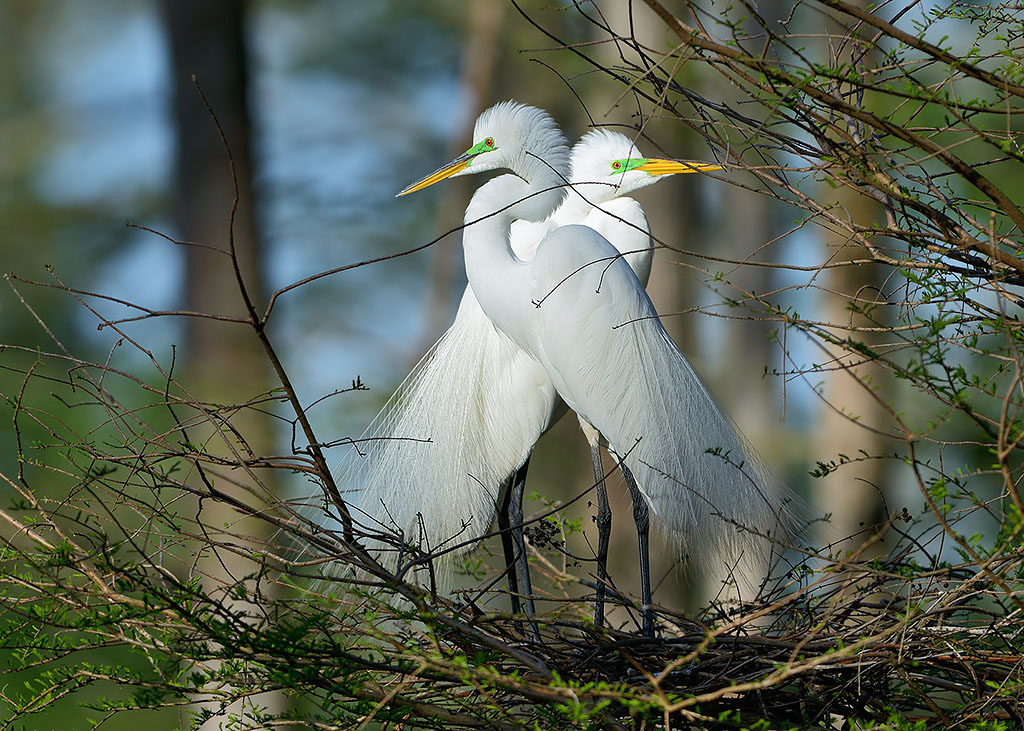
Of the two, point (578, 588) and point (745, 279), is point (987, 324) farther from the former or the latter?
point (745, 279)

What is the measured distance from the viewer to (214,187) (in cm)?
446

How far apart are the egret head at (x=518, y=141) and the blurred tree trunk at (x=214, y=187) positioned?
191cm

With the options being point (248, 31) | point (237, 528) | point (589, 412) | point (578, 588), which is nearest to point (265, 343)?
point (589, 412)

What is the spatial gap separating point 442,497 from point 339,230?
682 cm

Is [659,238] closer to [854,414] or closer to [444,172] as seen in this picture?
[854,414]

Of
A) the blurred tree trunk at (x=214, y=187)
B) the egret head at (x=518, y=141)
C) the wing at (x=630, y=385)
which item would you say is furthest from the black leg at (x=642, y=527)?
the blurred tree trunk at (x=214, y=187)

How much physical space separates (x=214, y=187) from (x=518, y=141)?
7.75 feet

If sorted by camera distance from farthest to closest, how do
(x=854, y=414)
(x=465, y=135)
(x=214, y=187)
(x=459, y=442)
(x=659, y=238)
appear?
(x=465, y=135) < (x=854, y=414) < (x=214, y=187) < (x=659, y=238) < (x=459, y=442)

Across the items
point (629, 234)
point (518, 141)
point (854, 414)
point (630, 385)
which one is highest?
point (854, 414)

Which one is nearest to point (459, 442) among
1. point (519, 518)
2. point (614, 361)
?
point (519, 518)

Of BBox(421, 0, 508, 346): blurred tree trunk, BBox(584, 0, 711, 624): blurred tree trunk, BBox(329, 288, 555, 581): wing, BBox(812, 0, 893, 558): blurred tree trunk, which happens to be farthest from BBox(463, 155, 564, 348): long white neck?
BBox(421, 0, 508, 346): blurred tree trunk

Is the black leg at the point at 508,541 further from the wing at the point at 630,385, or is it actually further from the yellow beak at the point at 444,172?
the yellow beak at the point at 444,172

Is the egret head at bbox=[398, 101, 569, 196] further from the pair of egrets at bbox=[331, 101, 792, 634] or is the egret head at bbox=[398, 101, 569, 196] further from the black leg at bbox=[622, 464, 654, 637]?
the black leg at bbox=[622, 464, 654, 637]

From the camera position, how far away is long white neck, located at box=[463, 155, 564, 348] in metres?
2.38
